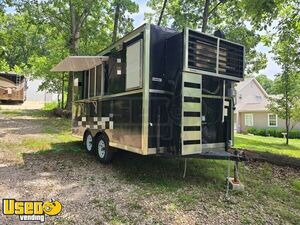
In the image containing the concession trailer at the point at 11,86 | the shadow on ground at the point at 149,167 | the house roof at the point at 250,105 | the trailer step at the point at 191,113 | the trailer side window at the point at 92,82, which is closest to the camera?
the trailer step at the point at 191,113

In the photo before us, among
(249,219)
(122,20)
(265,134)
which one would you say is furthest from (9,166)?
(265,134)

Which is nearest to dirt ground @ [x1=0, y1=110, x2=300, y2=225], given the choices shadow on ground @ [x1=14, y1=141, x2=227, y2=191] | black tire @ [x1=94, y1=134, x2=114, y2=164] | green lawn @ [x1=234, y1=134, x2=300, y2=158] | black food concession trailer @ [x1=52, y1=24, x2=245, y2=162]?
shadow on ground @ [x1=14, y1=141, x2=227, y2=191]

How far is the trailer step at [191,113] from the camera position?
4.87 meters

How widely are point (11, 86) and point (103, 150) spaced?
49.9ft

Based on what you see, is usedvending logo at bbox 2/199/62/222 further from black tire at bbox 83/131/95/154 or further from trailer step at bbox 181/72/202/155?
black tire at bbox 83/131/95/154

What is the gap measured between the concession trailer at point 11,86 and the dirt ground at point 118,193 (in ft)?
44.3

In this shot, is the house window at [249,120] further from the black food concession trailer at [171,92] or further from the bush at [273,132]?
the black food concession trailer at [171,92]

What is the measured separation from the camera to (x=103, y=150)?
663 cm

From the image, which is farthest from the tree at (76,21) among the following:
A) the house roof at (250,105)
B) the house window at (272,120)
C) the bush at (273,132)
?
the house window at (272,120)

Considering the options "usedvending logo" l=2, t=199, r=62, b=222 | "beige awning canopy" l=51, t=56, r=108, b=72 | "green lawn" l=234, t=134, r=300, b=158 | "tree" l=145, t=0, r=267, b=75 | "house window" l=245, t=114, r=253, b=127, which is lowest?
"usedvending logo" l=2, t=199, r=62, b=222

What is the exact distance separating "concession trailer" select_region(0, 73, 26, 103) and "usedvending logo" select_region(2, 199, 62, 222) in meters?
16.5

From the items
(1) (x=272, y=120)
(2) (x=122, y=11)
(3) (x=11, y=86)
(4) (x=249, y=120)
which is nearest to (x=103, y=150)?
(2) (x=122, y=11)

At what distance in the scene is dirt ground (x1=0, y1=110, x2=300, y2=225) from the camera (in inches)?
161

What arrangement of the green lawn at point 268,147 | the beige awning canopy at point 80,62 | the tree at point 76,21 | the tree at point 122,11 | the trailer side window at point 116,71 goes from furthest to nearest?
the tree at point 76,21, the tree at point 122,11, the green lawn at point 268,147, the beige awning canopy at point 80,62, the trailer side window at point 116,71
